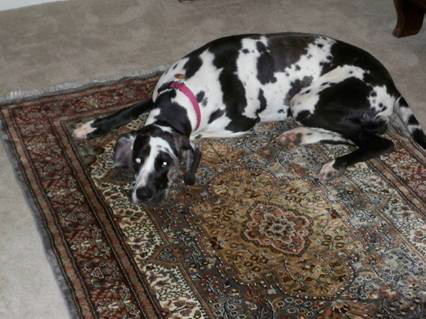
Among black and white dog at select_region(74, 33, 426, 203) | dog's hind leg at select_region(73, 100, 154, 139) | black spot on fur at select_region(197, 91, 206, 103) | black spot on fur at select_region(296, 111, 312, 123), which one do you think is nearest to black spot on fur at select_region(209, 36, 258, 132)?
black and white dog at select_region(74, 33, 426, 203)

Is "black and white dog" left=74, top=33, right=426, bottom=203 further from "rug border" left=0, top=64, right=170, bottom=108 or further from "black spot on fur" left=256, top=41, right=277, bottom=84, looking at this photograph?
"rug border" left=0, top=64, right=170, bottom=108

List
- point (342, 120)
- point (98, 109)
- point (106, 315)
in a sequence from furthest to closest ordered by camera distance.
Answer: point (98, 109), point (342, 120), point (106, 315)

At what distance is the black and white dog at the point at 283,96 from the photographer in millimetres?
3484

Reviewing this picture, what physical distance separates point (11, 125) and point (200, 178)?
3.83 ft

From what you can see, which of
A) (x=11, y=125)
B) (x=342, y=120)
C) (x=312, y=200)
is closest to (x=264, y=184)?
(x=312, y=200)

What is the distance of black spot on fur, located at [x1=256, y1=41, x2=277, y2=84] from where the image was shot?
11.9ft

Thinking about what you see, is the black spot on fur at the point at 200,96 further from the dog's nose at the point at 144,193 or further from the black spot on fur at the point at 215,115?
the dog's nose at the point at 144,193

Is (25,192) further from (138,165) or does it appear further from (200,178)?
(200,178)

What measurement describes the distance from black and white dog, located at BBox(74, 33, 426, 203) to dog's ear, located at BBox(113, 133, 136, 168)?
22 centimetres

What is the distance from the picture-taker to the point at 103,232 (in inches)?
122

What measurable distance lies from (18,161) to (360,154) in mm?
1825

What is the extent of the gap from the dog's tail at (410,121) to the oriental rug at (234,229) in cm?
12

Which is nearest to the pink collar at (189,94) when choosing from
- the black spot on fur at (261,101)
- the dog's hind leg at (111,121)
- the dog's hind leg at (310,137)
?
the dog's hind leg at (111,121)

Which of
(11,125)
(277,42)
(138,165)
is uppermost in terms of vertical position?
(277,42)
